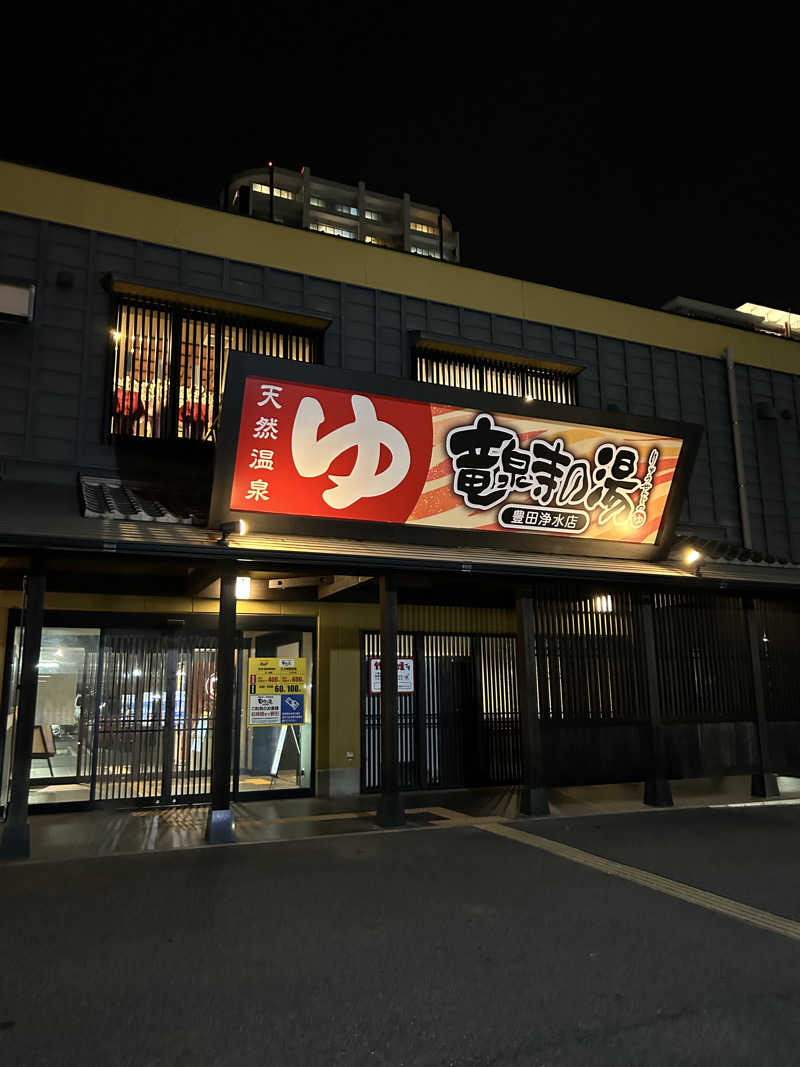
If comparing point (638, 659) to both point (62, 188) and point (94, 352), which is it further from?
point (62, 188)

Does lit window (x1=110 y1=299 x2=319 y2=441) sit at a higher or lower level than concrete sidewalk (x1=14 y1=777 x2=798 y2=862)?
higher

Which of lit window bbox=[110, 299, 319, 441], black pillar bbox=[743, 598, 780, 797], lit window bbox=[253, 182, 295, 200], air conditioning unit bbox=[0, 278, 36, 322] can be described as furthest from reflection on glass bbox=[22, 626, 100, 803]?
lit window bbox=[253, 182, 295, 200]

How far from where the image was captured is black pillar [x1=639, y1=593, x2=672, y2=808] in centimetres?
1073

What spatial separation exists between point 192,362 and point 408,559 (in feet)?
16.5

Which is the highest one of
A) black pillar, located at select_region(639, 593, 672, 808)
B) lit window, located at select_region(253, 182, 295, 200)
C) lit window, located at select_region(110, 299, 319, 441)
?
lit window, located at select_region(253, 182, 295, 200)

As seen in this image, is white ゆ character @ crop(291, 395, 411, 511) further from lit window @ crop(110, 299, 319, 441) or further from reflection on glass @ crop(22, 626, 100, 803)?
reflection on glass @ crop(22, 626, 100, 803)

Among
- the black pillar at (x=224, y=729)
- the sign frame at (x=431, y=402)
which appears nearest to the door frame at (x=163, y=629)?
the black pillar at (x=224, y=729)

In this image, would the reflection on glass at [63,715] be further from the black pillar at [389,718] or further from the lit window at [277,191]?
the lit window at [277,191]

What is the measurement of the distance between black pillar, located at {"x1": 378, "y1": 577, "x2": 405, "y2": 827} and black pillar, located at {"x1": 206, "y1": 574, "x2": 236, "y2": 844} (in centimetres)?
190

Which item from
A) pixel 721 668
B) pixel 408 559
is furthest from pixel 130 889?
pixel 721 668

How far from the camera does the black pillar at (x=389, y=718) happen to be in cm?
938

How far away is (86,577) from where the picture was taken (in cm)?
1087

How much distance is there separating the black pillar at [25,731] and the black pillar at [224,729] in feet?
6.34

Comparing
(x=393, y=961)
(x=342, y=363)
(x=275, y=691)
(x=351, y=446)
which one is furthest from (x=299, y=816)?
(x=342, y=363)
